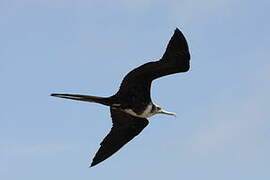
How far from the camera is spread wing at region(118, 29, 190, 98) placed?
61.3 feet

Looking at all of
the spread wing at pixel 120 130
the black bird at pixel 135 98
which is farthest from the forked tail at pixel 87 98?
the spread wing at pixel 120 130

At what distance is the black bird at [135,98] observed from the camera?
18844mm

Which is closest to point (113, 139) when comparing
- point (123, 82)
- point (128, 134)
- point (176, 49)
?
point (128, 134)

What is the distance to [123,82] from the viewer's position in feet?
64.3

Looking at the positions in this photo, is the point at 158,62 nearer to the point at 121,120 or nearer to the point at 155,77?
the point at 155,77

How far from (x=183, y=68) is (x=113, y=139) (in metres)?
2.94

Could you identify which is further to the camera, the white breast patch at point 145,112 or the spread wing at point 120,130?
the spread wing at point 120,130

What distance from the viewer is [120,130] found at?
21031 millimetres

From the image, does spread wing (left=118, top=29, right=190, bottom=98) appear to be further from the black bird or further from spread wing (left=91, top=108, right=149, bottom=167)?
spread wing (left=91, top=108, right=149, bottom=167)

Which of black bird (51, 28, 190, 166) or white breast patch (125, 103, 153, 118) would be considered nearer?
black bird (51, 28, 190, 166)

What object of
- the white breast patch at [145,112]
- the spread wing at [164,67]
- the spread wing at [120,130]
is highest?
the spread wing at [164,67]

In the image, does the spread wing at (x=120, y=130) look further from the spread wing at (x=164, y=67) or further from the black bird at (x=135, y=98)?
the spread wing at (x=164, y=67)

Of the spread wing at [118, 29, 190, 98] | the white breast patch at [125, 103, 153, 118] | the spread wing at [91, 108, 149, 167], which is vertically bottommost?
the spread wing at [91, 108, 149, 167]

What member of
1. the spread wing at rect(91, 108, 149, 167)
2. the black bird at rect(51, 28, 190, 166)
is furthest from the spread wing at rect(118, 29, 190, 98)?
the spread wing at rect(91, 108, 149, 167)
